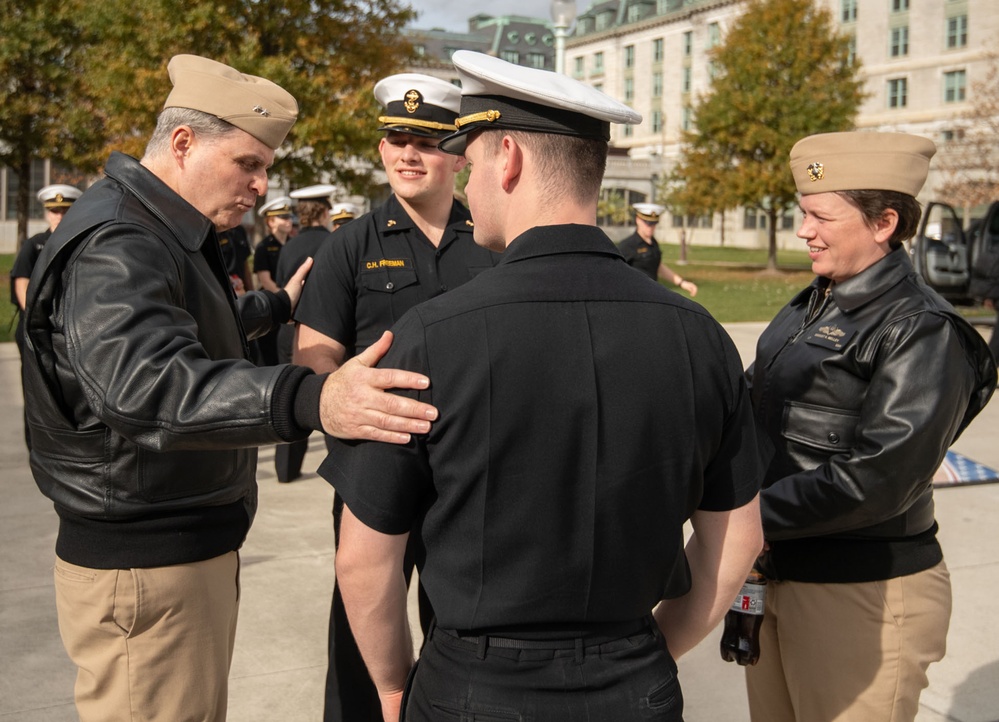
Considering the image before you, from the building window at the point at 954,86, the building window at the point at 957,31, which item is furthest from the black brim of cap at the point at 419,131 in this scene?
the building window at the point at 957,31

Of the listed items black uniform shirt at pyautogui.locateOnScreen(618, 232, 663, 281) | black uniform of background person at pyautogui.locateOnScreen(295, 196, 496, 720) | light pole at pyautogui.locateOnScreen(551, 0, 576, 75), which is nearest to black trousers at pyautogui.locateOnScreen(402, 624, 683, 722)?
black uniform of background person at pyautogui.locateOnScreen(295, 196, 496, 720)

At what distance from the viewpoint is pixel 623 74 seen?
278ft

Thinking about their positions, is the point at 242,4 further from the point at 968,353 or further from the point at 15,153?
the point at 968,353

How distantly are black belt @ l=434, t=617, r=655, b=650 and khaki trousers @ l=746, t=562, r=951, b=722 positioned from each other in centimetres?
108

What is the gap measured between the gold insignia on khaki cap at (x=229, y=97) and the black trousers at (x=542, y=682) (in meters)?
1.46

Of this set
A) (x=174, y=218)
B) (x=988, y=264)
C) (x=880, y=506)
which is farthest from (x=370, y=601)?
(x=988, y=264)

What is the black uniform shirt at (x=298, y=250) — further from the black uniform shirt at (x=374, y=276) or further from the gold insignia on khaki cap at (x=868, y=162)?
the gold insignia on khaki cap at (x=868, y=162)

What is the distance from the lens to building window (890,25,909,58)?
59.1 metres

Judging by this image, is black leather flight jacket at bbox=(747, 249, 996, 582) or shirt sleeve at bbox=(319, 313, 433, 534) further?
black leather flight jacket at bbox=(747, 249, 996, 582)

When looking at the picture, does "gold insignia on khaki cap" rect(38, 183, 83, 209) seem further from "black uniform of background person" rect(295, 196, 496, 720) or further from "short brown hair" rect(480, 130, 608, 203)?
"short brown hair" rect(480, 130, 608, 203)

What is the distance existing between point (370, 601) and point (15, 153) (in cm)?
3009

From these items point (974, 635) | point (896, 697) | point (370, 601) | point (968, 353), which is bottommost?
point (974, 635)

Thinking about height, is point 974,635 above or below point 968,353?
below

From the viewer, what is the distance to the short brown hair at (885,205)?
9.14 feet
